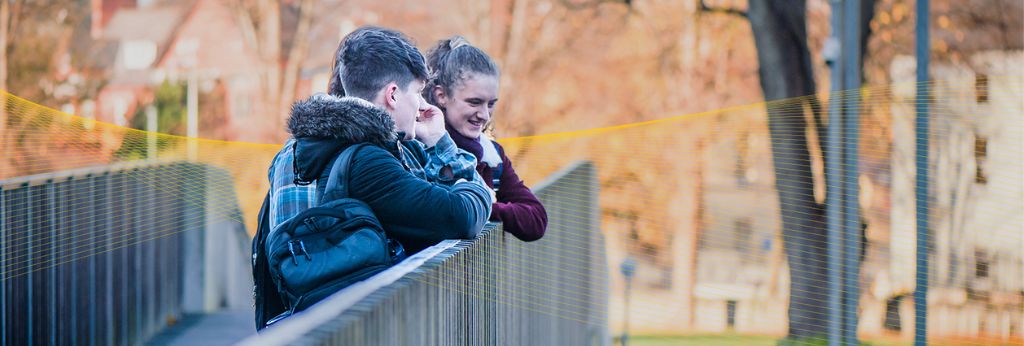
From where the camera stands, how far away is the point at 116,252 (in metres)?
7.30

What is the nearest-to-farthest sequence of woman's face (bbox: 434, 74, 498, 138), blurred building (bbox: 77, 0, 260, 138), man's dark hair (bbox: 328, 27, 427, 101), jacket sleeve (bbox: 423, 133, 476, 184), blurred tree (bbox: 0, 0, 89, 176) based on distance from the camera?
man's dark hair (bbox: 328, 27, 427, 101) → jacket sleeve (bbox: 423, 133, 476, 184) → woman's face (bbox: 434, 74, 498, 138) → blurred tree (bbox: 0, 0, 89, 176) → blurred building (bbox: 77, 0, 260, 138)

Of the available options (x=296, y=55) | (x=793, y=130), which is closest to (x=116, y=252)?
(x=793, y=130)

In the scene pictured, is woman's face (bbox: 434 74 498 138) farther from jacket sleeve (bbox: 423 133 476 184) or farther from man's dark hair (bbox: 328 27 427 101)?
man's dark hair (bbox: 328 27 427 101)

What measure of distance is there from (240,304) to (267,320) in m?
6.72

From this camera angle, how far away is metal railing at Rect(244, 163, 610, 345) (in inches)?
80.7

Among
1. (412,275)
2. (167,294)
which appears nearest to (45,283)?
(167,294)

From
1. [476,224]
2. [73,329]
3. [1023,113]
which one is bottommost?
[73,329]

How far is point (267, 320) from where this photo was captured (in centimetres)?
301

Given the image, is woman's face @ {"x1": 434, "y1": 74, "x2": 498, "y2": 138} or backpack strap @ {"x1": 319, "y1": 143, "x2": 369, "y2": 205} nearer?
backpack strap @ {"x1": 319, "y1": 143, "x2": 369, "y2": 205}

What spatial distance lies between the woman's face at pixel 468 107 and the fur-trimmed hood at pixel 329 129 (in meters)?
1.14

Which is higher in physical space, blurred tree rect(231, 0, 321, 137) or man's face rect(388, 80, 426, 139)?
blurred tree rect(231, 0, 321, 137)

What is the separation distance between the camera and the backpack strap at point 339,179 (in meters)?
2.91

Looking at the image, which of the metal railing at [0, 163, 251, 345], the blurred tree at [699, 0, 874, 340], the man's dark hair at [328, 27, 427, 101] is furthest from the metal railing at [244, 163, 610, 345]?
the blurred tree at [699, 0, 874, 340]

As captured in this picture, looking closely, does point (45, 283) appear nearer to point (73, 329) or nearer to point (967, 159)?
point (73, 329)
